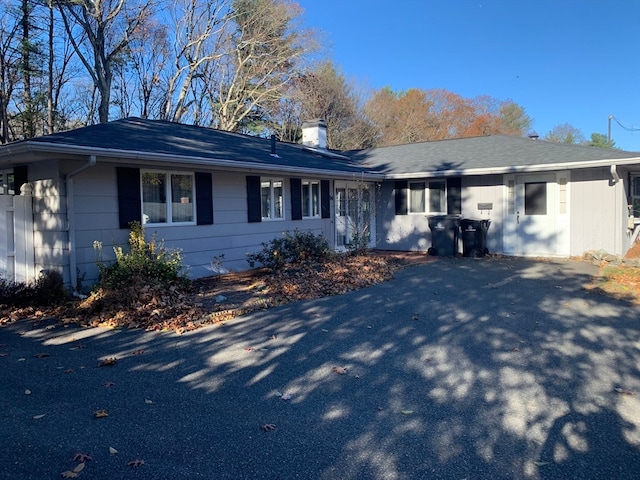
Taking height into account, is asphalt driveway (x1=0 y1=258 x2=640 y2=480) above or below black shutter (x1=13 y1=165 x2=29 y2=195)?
below

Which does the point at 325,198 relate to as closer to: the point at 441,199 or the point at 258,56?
the point at 441,199

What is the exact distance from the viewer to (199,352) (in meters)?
5.17

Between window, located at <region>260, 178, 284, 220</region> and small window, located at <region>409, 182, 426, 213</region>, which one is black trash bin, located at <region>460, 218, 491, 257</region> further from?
window, located at <region>260, 178, 284, 220</region>

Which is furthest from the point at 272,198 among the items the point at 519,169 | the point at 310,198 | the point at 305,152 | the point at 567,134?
the point at 567,134

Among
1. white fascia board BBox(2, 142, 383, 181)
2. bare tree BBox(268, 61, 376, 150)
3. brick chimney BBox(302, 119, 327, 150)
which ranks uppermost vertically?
bare tree BBox(268, 61, 376, 150)

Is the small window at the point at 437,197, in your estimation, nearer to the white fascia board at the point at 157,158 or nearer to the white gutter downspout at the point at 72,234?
the white fascia board at the point at 157,158

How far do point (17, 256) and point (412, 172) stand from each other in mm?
10462

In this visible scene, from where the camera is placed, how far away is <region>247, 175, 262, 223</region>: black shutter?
11.0 m

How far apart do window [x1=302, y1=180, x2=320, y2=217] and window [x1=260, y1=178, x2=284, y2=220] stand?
1.02 metres

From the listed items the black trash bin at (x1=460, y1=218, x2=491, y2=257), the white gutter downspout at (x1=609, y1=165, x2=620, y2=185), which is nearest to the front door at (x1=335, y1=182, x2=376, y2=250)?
the black trash bin at (x1=460, y1=218, x2=491, y2=257)

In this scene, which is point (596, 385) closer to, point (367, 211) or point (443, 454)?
point (443, 454)

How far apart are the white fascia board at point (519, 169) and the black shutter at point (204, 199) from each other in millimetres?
6470

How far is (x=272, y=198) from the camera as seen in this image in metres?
11.9

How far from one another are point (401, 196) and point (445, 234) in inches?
90.0
